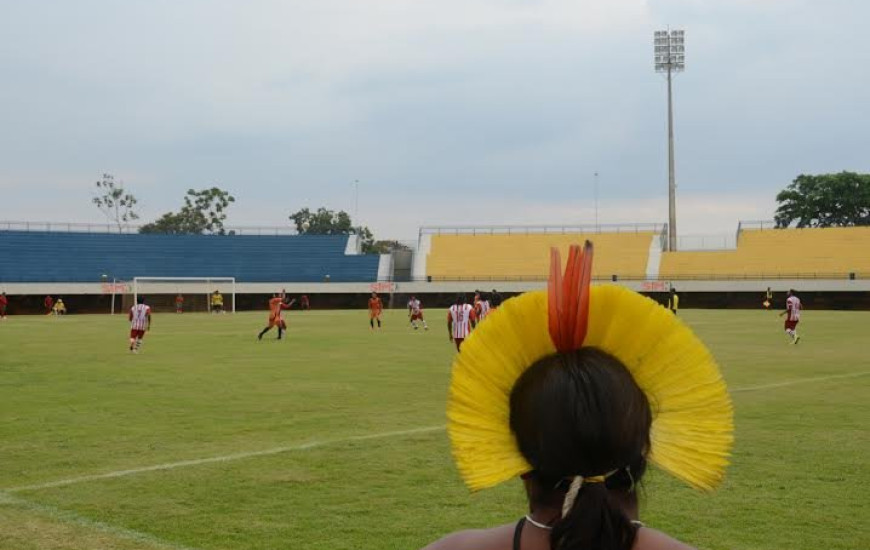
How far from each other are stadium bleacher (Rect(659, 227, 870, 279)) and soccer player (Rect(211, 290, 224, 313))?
100ft

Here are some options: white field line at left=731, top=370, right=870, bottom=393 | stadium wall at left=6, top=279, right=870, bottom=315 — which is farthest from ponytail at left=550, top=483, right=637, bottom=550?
stadium wall at left=6, top=279, right=870, bottom=315

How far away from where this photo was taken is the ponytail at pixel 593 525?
1.83 meters

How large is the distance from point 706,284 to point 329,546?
62380 millimetres

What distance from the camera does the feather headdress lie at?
1949 millimetres

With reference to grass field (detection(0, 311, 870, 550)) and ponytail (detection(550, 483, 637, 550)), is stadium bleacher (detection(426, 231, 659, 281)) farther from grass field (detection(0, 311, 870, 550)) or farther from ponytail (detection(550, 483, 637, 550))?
ponytail (detection(550, 483, 637, 550))

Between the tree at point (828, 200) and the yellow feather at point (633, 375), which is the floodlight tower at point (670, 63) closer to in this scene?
the tree at point (828, 200)

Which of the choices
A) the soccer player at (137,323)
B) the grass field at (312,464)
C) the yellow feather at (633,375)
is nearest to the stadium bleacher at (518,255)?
the soccer player at (137,323)

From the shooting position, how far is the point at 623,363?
6.47 ft

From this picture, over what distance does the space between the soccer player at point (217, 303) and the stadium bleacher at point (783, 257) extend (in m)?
30.5

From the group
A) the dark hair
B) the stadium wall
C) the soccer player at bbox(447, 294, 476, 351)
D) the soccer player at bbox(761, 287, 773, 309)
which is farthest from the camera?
the stadium wall

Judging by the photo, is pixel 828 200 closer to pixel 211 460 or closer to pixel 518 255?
pixel 518 255

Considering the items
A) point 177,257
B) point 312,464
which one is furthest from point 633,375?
point 177,257

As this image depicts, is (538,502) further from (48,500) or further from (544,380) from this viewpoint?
(48,500)

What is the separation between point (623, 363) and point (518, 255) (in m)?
74.4
